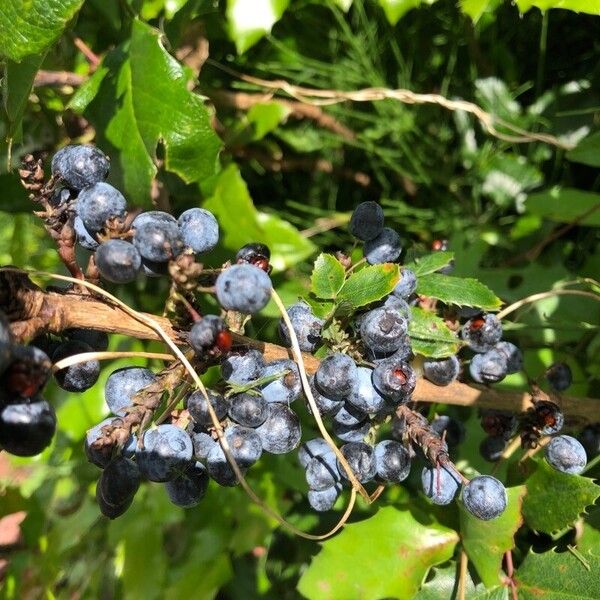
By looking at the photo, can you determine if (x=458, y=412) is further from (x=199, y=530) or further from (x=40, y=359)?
(x=40, y=359)

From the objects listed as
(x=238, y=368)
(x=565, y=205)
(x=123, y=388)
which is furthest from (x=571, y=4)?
(x=123, y=388)

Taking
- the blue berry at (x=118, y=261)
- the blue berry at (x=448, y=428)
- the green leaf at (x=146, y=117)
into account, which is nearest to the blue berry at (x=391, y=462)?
the blue berry at (x=448, y=428)

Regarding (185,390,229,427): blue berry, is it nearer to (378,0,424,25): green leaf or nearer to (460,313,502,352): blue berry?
(460,313,502,352): blue berry

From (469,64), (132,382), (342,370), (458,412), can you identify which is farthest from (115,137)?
(469,64)

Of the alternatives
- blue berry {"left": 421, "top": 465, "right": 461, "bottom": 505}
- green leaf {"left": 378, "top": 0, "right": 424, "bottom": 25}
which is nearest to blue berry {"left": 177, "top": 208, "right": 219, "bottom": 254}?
blue berry {"left": 421, "top": 465, "right": 461, "bottom": 505}

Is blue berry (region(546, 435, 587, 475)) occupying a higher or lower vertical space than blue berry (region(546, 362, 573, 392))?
lower

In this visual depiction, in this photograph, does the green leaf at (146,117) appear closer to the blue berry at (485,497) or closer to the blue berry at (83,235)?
the blue berry at (83,235)

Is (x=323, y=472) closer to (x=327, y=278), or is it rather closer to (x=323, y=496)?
(x=323, y=496)
